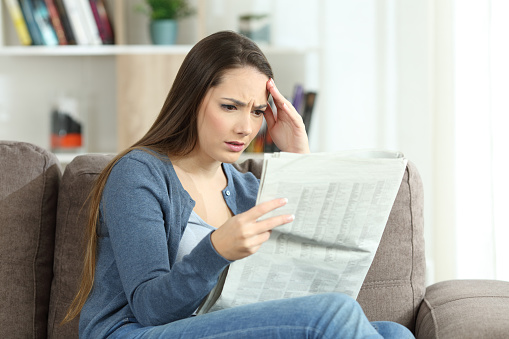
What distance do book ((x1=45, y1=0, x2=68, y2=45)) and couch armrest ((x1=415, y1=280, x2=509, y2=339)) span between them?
1.98m

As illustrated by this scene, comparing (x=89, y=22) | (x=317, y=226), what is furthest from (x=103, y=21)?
(x=317, y=226)

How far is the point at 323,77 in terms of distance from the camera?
3008mm

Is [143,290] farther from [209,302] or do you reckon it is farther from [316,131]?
[316,131]

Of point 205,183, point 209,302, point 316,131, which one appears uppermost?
point 205,183

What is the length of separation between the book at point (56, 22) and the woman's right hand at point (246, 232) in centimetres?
209

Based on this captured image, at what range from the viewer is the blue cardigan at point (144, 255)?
1052mm

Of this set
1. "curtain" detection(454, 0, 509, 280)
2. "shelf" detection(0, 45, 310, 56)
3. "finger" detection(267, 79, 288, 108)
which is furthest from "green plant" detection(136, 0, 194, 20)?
"finger" detection(267, 79, 288, 108)

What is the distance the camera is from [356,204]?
3.60 feet

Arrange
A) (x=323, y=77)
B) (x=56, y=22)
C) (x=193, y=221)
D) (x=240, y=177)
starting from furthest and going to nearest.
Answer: (x=323, y=77)
(x=56, y=22)
(x=240, y=177)
(x=193, y=221)

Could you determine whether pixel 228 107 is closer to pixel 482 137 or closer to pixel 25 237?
pixel 25 237

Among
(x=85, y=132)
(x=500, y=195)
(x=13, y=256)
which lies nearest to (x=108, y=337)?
(x=13, y=256)

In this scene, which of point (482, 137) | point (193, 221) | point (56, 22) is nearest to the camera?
point (193, 221)

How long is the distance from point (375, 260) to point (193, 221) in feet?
1.47

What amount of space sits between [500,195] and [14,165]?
1344 millimetres
